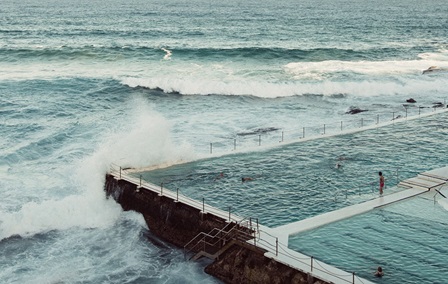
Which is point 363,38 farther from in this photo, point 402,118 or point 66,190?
point 66,190

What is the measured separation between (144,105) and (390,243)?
29526mm

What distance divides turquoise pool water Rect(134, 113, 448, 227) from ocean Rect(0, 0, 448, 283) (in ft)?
1.83

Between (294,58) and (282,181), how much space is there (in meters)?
45.0

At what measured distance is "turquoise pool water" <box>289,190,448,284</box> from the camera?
15000 millimetres

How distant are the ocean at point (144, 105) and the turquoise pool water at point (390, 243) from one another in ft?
10.5

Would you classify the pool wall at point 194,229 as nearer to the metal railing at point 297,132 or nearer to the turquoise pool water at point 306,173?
the turquoise pool water at point 306,173

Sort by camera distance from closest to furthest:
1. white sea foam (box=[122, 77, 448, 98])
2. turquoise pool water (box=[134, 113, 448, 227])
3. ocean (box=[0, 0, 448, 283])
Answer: ocean (box=[0, 0, 448, 283])
turquoise pool water (box=[134, 113, 448, 227])
white sea foam (box=[122, 77, 448, 98])

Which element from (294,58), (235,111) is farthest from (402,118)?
(294,58)

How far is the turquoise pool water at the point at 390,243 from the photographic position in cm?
1500

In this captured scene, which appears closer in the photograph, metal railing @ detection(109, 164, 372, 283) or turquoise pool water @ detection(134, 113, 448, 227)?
metal railing @ detection(109, 164, 372, 283)

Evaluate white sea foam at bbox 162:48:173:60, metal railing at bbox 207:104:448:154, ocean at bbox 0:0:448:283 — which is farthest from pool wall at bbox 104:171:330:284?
white sea foam at bbox 162:48:173:60

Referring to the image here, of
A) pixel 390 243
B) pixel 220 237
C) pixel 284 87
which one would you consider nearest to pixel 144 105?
pixel 284 87

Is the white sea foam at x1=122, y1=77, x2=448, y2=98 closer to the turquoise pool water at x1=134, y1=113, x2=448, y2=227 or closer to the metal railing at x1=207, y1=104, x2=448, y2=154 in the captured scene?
the metal railing at x1=207, y1=104, x2=448, y2=154

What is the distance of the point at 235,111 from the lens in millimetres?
40469
